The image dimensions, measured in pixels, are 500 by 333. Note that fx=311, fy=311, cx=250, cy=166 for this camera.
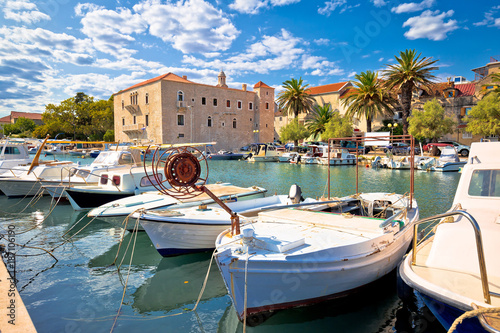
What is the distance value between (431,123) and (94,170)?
38.6m

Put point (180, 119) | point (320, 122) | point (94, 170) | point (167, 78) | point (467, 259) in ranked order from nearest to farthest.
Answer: point (467, 259) < point (94, 170) < point (320, 122) < point (167, 78) < point (180, 119)

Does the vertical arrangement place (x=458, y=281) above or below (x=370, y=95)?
below

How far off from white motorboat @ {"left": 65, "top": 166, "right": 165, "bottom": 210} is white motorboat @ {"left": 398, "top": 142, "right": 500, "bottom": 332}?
34.1ft

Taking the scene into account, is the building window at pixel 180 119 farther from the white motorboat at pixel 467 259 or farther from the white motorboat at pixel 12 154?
the white motorboat at pixel 467 259

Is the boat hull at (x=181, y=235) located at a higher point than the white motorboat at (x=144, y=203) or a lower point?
lower

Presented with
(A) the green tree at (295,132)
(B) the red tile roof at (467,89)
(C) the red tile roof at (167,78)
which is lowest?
(A) the green tree at (295,132)

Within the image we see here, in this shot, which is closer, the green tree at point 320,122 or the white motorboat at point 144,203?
the white motorboat at point 144,203

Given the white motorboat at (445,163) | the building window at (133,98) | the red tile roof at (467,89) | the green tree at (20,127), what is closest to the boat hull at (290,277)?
the white motorboat at (445,163)

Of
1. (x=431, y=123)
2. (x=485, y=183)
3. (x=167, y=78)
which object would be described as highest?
(x=167, y=78)

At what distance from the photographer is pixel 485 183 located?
6590 millimetres

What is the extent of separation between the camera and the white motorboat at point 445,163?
30.9m

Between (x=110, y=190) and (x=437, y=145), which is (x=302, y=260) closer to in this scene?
(x=110, y=190)

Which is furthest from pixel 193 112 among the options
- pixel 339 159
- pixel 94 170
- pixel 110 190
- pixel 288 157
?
pixel 110 190

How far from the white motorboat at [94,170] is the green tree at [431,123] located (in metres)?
35.5
